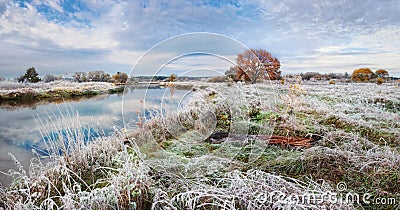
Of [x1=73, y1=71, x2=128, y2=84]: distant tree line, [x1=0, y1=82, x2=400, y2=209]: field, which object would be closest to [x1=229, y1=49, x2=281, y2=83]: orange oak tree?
[x1=0, y1=82, x2=400, y2=209]: field

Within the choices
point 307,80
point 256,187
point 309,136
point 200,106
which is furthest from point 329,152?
point 307,80

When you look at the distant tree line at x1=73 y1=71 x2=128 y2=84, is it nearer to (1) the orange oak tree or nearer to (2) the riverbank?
(2) the riverbank

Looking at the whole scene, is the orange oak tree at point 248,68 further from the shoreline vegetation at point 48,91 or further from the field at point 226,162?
the shoreline vegetation at point 48,91

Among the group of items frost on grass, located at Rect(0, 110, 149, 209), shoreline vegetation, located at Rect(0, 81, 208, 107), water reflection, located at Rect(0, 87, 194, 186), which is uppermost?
shoreline vegetation, located at Rect(0, 81, 208, 107)

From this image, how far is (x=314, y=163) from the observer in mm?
2404

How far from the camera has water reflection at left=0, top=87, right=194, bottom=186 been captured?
2.84 metres

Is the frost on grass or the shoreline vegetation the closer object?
the frost on grass

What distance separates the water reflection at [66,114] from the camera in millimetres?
2836

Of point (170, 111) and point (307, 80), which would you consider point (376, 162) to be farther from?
point (307, 80)

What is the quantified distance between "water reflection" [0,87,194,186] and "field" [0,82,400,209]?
20 cm

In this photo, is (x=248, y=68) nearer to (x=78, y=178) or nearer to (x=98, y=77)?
(x=78, y=178)

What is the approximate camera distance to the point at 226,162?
2479 millimetres

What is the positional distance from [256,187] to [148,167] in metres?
1.01

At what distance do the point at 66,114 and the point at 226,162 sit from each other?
2.59 meters
